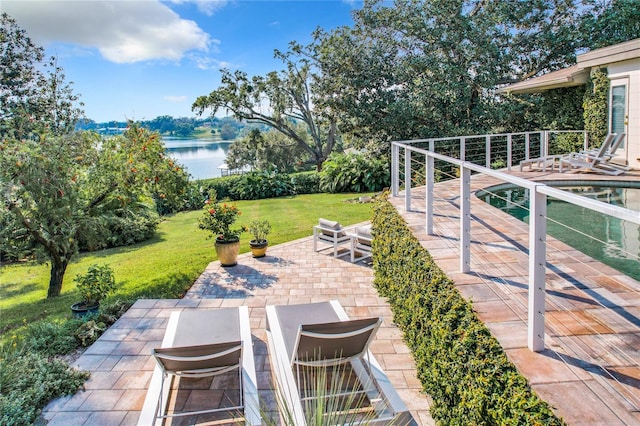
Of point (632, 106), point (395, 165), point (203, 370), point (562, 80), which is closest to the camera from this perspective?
point (203, 370)

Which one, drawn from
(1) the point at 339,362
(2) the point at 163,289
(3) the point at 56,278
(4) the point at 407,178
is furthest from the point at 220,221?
(1) the point at 339,362

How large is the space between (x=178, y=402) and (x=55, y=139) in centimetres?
562

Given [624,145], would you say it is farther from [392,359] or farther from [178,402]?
[178,402]

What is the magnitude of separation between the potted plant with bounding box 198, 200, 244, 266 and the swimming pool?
17.3 feet

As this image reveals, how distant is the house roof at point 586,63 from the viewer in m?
11.2

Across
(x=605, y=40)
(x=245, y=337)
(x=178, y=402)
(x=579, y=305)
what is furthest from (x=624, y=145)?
(x=178, y=402)

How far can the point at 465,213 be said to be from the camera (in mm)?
4246

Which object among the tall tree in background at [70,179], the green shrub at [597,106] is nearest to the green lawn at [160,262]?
the tall tree in background at [70,179]

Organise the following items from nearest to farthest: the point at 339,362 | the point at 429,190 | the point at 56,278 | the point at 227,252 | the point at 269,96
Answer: the point at 339,362 < the point at 429,190 < the point at 56,278 < the point at 227,252 < the point at 269,96

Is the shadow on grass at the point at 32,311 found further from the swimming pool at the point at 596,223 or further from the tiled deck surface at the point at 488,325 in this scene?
the swimming pool at the point at 596,223

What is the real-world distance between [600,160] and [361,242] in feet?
22.0

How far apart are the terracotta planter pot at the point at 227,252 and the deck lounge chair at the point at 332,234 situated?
6.32 feet

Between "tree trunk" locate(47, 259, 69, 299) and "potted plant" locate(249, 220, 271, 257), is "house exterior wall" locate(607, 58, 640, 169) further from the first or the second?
"tree trunk" locate(47, 259, 69, 299)

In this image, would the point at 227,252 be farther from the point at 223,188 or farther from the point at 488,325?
the point at 223,188
